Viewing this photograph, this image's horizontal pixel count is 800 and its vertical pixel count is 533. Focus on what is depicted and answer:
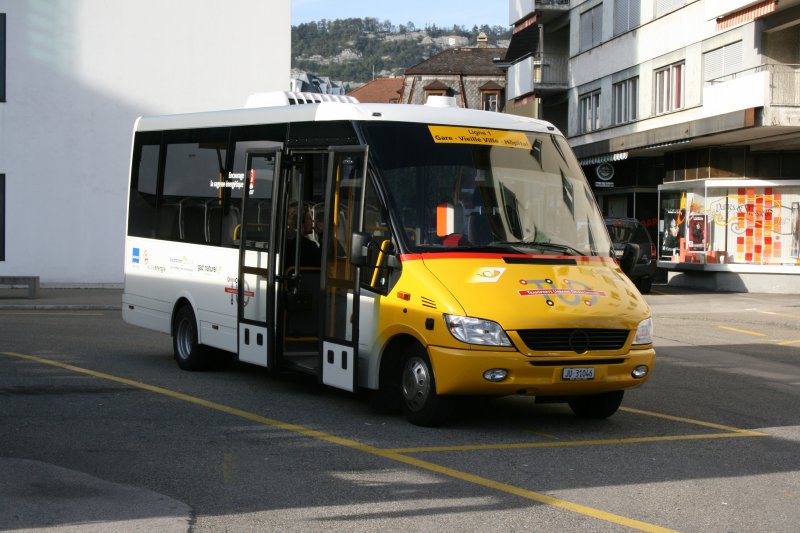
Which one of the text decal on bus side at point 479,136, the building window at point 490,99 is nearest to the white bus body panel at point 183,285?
the text decal on bus side at point 479,136

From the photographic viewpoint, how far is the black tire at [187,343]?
13.9 metres

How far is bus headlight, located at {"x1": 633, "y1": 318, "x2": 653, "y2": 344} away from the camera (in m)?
10.2

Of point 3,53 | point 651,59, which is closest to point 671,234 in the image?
point 651,59

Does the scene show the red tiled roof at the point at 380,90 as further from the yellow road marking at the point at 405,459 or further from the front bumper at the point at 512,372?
the front bumper at the point at 512,372

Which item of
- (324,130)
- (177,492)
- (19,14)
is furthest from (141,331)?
(19,14)

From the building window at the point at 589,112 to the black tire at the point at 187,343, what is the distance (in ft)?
104

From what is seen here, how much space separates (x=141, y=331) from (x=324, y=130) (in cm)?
870

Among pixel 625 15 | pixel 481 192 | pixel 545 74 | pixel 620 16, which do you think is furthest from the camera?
pixel 545 74

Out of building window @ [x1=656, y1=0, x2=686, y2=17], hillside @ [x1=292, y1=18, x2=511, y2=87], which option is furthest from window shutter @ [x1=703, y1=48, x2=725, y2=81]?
hillside @ [x1=292, y1=18, x2=511, y2=87]

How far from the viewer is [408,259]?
10273 millimetres

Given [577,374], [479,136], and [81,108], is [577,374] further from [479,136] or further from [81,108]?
[81,108]

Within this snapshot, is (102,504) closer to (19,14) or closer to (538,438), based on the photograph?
(538,438)

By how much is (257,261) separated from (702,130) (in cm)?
2217

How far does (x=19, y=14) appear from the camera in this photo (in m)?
30.1
